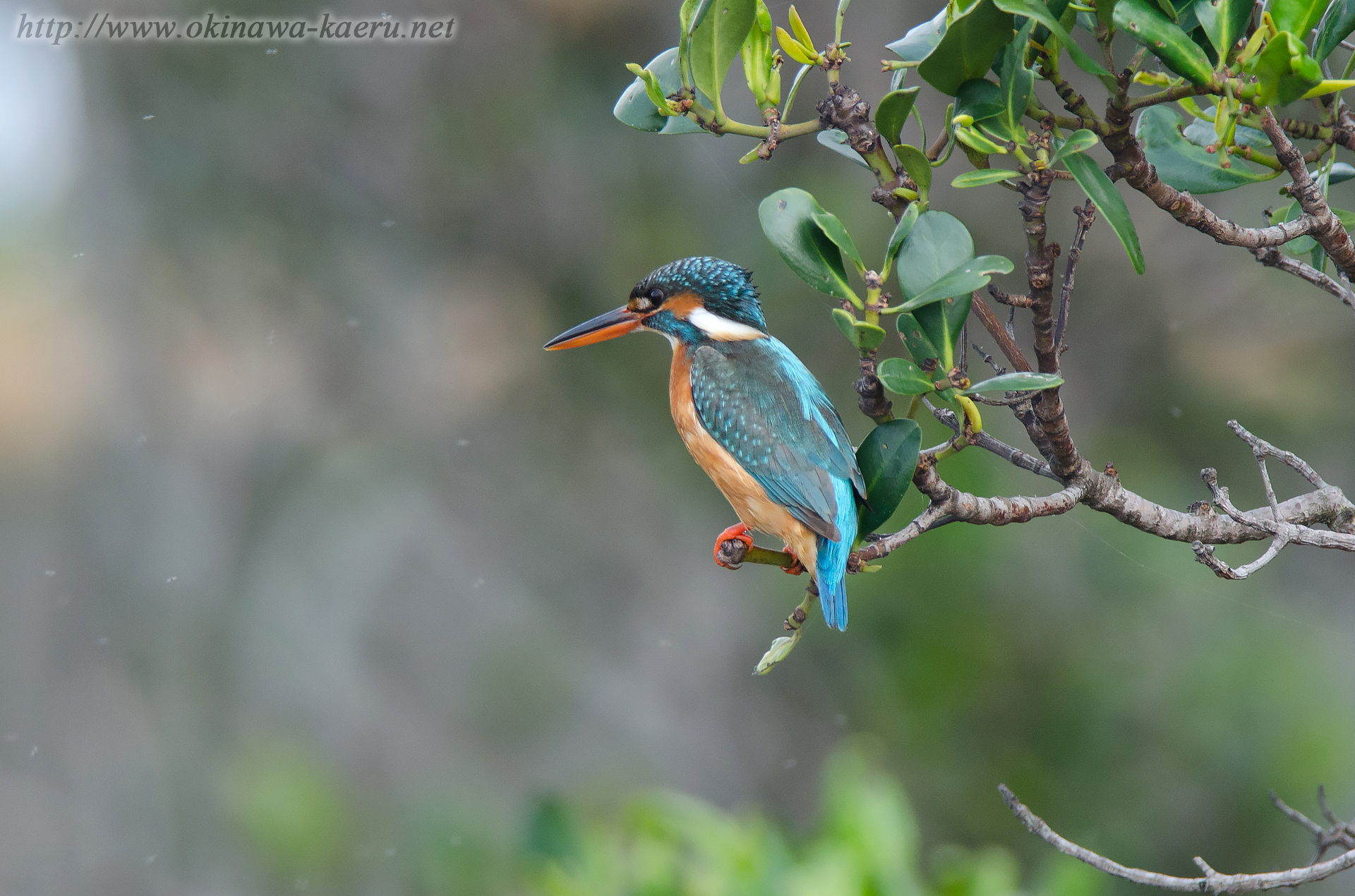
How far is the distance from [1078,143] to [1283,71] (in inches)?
7.4

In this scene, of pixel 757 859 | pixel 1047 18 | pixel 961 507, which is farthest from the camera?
pixel 757 859

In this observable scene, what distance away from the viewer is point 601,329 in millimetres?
1802

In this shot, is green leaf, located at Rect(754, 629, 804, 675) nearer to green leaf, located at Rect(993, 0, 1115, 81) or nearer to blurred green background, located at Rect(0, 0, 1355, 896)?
green leaf, located at Rect(993, 0, 1115, 81)

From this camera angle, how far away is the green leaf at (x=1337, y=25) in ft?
3.45

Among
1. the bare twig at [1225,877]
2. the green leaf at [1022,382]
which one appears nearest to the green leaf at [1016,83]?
the green leaf at [1022,382]

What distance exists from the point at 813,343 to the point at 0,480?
3.44 metres

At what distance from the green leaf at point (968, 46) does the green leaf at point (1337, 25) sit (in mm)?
368

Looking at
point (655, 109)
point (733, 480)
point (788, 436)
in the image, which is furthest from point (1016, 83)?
point (733, 480)

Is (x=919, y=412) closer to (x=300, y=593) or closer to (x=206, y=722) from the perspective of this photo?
(x=300, y=593)

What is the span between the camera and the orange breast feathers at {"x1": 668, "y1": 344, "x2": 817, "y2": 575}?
1.57 meters

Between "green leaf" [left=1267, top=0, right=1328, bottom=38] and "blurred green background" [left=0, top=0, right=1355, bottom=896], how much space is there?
2010 mm

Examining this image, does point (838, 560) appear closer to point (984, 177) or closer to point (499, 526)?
point (984, 177)

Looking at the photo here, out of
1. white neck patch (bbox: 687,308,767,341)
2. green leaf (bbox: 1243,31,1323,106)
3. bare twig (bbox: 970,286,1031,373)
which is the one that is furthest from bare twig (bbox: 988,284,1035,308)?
white neck patch (bbox: 687,308,767,341)

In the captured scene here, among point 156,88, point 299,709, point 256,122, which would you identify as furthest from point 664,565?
point 156,88
